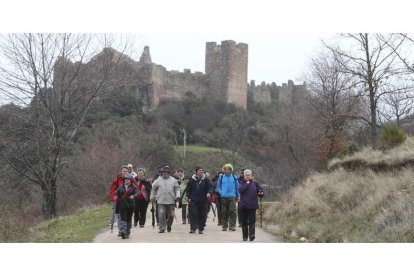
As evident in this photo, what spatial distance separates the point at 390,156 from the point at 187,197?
7.44 metres

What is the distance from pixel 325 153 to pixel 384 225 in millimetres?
21324

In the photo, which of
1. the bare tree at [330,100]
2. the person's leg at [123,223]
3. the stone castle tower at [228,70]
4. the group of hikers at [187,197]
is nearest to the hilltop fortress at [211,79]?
the stone castle tower at [228,70]

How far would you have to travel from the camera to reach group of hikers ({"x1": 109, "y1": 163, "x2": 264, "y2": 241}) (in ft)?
43.8

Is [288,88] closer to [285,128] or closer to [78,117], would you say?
[285,128]

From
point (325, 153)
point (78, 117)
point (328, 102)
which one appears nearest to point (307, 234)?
point (78, 117)

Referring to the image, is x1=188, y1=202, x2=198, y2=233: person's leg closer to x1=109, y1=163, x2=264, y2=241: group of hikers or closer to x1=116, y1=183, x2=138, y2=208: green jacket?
x1=109, y1=163, x2=264, y2=241: group of hikers

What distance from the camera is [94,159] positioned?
3697 cm

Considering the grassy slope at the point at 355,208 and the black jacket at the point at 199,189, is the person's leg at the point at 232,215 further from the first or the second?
the grassy slope at the point at 355,208

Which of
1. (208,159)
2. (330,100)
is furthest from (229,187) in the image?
(208,159)

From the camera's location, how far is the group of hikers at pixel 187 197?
43.8 ft

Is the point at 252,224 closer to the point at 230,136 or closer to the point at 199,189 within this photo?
the point at 199,189

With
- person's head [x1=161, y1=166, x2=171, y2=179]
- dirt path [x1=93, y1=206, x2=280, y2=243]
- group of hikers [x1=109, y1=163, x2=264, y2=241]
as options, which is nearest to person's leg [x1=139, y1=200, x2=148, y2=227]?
group of hikers [x1=109, y1=163, x2=264, y2=241]

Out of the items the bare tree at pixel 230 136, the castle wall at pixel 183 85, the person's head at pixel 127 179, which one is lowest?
the person's head at pixel 127 179

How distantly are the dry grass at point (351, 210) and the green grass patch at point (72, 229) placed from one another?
16.7 ft
